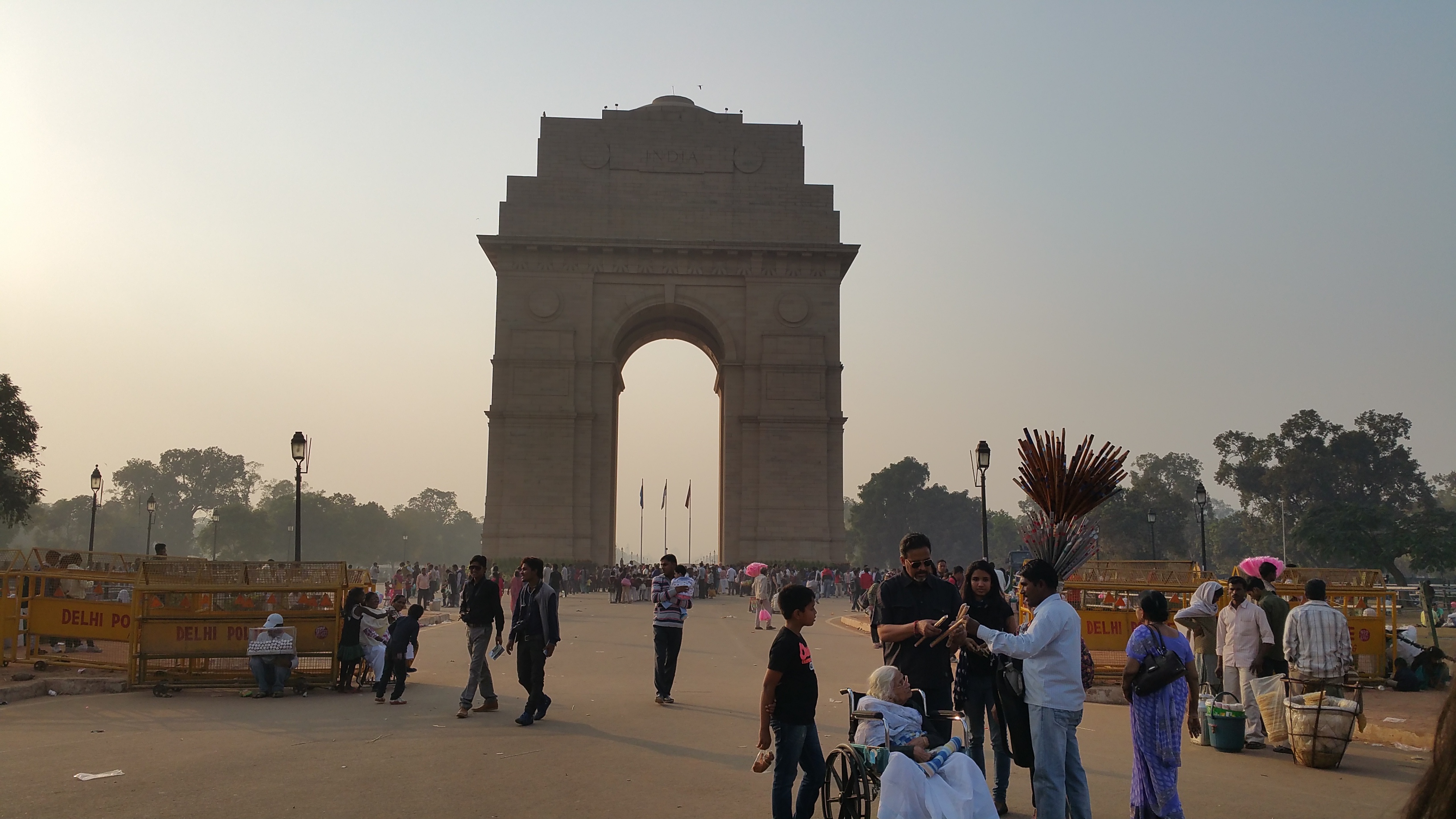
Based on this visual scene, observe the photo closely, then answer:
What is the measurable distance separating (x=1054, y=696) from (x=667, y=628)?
611cm

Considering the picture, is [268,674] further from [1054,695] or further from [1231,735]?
[1231,735]

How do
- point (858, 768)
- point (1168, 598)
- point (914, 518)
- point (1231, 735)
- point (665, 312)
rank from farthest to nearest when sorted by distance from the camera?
1. point (914, 518)
2. point (665, 312)
3. point (1168, 598)
4. point (1231, 735)
5. point (858, 768)

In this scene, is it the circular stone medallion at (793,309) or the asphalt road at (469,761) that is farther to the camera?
the circular stone medallion at (793,309)

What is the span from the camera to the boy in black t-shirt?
5.88 metres

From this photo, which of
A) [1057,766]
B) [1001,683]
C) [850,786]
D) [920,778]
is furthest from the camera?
[1001,683]

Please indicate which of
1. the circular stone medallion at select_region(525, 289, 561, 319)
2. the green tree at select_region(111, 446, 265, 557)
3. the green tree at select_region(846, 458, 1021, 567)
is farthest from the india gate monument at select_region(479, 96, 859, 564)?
the green tree at select_region(111, 446, 265, 557)

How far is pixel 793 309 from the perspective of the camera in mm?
43594

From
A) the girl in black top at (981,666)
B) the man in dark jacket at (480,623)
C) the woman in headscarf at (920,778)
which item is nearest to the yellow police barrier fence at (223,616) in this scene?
the man in dark jacket at (480,623)

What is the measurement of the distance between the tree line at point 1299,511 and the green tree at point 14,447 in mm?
31444

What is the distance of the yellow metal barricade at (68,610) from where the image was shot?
1313cm

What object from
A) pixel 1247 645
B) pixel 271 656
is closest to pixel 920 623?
pixel 1247 645

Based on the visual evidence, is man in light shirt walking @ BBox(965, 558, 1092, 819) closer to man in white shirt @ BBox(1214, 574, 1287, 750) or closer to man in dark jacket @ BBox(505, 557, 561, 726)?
man in white shirt @ BBox(1214, 574, 1287, 750)

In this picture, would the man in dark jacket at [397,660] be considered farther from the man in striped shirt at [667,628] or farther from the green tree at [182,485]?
the green tree at [182,485]

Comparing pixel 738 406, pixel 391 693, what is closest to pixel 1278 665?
pixel 391 693
